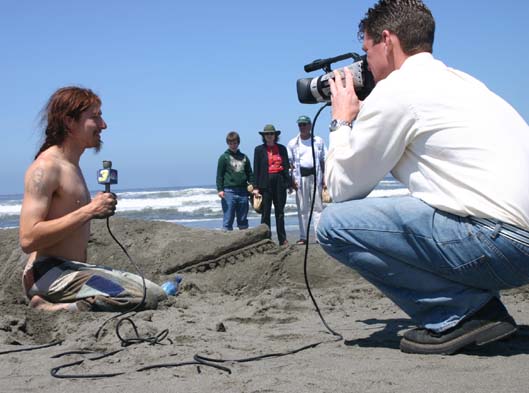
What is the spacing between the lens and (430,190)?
277cm

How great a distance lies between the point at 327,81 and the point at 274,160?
5.97 m

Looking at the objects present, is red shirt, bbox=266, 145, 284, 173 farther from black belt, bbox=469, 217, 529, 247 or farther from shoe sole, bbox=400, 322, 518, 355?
black belt, bbox=469, 217, 529, 247

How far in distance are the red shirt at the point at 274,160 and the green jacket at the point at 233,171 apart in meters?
0.72

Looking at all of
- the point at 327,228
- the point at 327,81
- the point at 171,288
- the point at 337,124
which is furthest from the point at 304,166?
the point at 327,228

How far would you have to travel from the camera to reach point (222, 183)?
33.1 feet

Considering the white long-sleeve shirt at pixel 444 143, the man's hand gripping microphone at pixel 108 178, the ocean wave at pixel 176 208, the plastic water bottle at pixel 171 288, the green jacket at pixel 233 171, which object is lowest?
the ocean wave at pixel 176 208

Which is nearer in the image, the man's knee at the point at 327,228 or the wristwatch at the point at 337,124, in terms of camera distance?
the man's knee at the point at 327,228

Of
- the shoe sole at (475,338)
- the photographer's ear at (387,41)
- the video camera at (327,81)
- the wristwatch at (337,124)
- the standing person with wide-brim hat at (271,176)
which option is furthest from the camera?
the standing person with wide-brim hat at (271,176)

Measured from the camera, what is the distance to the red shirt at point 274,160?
940 cm

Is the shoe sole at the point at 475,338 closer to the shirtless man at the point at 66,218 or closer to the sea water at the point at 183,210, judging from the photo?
the shirtless man at the point at 66,218

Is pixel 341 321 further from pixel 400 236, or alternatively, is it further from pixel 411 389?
pixel 411 389

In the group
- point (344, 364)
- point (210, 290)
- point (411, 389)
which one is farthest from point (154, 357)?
point (210, 290)

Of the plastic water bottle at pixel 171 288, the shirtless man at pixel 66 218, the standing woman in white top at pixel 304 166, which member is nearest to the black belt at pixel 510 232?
the shirtless man at pixel 66 218

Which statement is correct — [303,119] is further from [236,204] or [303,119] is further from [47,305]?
[47,305]
